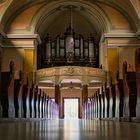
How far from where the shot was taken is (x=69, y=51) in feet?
77.8

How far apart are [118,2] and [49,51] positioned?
18.2ft

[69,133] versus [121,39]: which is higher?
[121,39]

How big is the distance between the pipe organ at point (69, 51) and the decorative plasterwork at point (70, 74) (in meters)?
1.60

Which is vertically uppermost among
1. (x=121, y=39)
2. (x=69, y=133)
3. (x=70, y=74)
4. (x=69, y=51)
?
(x=121, y=39)

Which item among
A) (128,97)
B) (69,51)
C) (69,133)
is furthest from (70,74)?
(69,133)

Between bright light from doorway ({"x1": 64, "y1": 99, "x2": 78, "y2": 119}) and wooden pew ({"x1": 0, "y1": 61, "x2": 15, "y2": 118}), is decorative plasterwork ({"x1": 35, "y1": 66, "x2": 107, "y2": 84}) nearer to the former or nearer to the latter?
bright light from doorway ({"x1": 64, "y1": 99, "x2": 78, "y2": 119})

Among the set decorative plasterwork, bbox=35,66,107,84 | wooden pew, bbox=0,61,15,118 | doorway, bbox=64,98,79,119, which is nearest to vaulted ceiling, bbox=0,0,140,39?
decorative plasterwork, bbox=35,66,107,84

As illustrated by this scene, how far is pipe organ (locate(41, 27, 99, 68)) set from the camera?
77.9 feet

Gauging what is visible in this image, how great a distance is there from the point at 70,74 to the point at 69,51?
2.44m

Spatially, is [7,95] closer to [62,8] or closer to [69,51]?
[69,51]

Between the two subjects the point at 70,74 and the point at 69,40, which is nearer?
the point at 70,74

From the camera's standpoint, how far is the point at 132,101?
225 inches

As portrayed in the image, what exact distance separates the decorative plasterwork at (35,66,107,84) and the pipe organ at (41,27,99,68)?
5.26 feet

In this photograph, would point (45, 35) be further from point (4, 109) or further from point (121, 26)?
point (4, 109)
